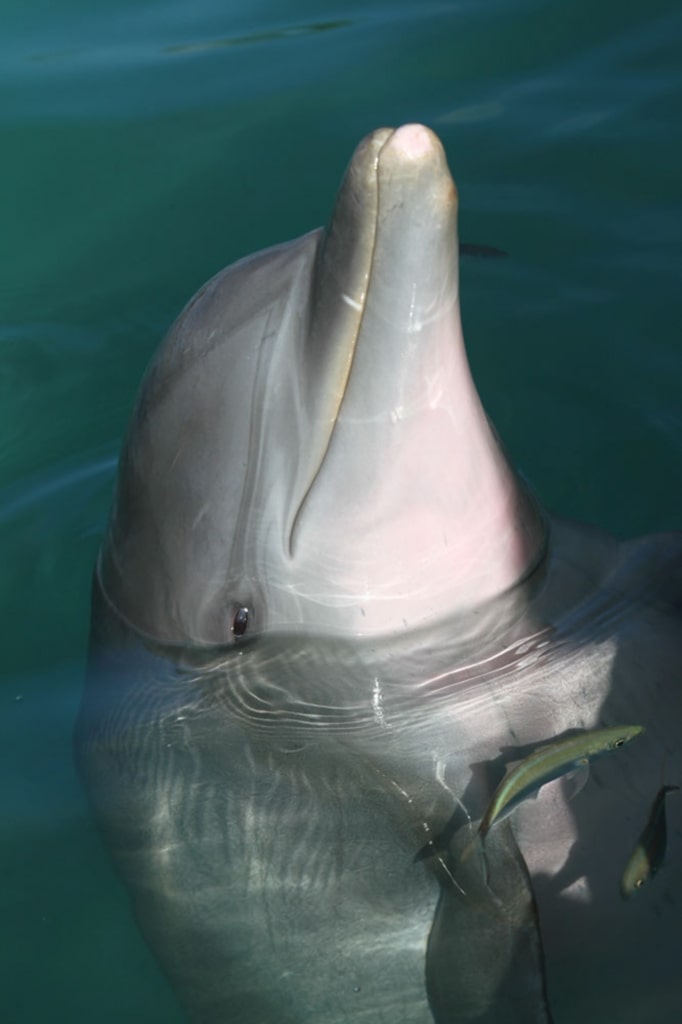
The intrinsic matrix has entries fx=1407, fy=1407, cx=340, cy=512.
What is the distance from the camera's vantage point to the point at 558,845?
382cm

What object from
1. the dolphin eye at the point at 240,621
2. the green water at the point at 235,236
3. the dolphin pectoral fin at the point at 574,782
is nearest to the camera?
the dolphin pectoral fin at the point at 574,782

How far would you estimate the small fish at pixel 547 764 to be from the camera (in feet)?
11.4

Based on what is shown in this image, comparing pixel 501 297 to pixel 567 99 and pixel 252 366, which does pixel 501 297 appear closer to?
pixel 567 99

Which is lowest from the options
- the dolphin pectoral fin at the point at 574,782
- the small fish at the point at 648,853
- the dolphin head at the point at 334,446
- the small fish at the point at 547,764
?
the dolphin pectoral fin at the point at 574,782

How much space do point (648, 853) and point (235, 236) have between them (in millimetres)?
5273

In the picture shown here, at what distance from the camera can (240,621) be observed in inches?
168

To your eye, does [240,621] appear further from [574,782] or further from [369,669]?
[574,782]

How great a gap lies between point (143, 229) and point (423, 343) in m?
4.88

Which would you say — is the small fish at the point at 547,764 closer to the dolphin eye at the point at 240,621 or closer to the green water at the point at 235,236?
the dolphin eye at the point at 240,621

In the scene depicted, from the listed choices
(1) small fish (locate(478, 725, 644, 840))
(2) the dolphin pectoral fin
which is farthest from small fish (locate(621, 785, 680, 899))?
(2) the dolphin pectoral fin

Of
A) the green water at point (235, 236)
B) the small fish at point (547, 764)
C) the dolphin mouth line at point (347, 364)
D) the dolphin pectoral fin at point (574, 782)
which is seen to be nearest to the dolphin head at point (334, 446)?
the dolphin mouth line at point (347, 364)

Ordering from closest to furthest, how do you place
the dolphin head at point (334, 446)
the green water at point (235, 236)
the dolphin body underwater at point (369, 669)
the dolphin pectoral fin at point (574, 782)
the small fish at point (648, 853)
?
1. the small fish at point (648, 853)
2. the dolphin head at point (334, 446)
3. the dolphin body underwater at point (369, 669)
4. the dolphin pectoral fin at point (574, 782)
5. the green water at point (235, 236)

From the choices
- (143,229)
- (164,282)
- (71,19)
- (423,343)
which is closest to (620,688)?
(423,343)

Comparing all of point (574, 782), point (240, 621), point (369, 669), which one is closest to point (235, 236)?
point (240, 621)
